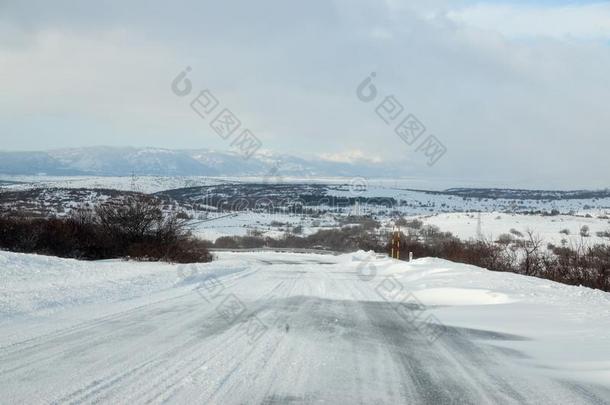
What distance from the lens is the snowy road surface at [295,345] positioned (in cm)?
496

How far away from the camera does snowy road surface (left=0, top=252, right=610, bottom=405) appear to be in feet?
16.3

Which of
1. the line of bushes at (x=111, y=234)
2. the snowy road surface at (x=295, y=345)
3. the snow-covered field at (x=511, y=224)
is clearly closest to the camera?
the snowy road surface at (x=295, y=345)

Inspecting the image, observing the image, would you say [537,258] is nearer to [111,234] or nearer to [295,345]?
[295,345]

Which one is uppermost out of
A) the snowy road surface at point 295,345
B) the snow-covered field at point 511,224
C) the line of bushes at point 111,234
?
the snowy road surface at point 295,345

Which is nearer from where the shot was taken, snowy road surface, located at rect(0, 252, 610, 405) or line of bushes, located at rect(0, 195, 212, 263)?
snowy road surface, located at rect(0, 252, 610, 405)

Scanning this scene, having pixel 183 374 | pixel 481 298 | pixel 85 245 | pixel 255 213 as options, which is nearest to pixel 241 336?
pixel 183 374

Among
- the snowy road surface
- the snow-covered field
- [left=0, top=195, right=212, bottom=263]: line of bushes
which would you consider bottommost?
the snow-covered field

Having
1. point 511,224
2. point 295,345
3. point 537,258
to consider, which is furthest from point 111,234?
point 511,224

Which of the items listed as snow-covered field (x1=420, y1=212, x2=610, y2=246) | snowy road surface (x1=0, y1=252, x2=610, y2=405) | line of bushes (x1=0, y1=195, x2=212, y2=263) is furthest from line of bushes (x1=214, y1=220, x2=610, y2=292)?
snow-covered field (x1=420, y1=212, x2=610, y2=246)

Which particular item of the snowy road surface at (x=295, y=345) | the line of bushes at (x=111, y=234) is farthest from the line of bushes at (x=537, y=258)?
the line of bushes at (x=111, y=234)

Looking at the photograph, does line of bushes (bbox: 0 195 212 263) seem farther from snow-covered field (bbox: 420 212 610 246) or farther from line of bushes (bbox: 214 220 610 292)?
snow-covered field (bbox: 420 212 610 246)

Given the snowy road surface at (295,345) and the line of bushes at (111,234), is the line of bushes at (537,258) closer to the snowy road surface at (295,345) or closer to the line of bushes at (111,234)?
the snowy road surface at (295,345)

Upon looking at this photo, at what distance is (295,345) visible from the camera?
6879mm

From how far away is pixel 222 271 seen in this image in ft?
66.3
